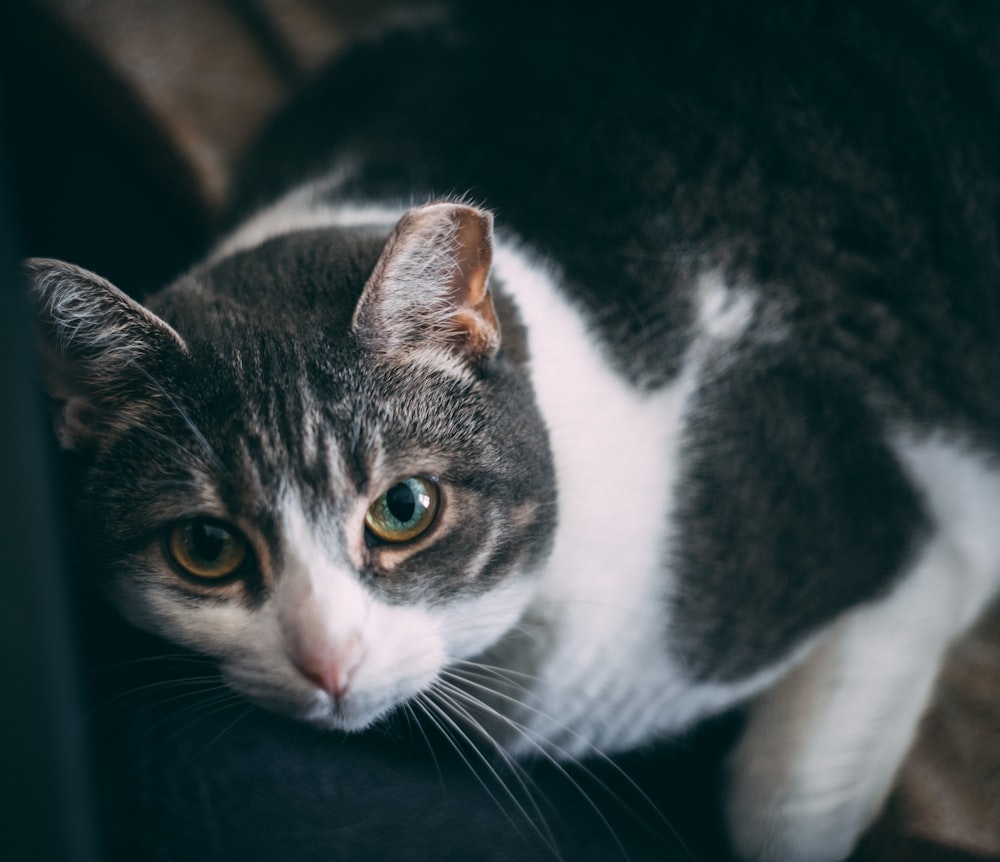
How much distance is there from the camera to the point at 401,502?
2.23 feet

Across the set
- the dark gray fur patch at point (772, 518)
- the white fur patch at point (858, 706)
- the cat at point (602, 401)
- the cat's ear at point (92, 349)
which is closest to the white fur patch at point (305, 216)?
the cat at point (602, 401)

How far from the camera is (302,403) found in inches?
26.0

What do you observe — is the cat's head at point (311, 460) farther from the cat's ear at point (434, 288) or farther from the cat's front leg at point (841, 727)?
the cat's front leg at point (841, 727)

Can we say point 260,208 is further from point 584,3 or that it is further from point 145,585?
point 145,585

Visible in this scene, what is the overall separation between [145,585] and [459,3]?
0.95 meters

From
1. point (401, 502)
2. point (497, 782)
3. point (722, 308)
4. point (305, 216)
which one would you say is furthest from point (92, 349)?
point (722, 308)

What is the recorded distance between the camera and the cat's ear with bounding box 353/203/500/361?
25.4 inches

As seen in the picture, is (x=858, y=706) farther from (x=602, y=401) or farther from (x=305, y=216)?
(x=305, y=216)

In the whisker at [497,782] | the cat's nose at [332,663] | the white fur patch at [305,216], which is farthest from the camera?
the white fur patch at [305,216]

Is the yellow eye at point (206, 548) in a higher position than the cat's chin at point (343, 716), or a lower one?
higher

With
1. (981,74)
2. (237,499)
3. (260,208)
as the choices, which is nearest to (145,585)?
(237,499)

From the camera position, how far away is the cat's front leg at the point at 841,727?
0.84 m

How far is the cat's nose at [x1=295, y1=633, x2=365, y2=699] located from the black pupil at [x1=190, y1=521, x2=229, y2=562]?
0.37ft

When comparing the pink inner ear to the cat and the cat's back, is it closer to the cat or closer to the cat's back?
the cat
